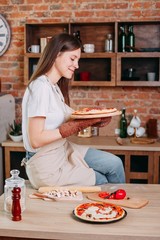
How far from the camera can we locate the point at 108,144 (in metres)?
4.05

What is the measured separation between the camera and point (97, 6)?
4.41m

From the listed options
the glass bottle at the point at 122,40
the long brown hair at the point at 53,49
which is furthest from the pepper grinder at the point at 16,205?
the glass bottle at the point at 122,40

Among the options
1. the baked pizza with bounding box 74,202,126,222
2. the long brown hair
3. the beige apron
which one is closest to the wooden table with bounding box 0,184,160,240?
the baked pizza with bounding box 74,202,126,222

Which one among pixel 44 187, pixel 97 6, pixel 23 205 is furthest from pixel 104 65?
pixel 23 205

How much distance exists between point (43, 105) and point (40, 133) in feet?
0.58

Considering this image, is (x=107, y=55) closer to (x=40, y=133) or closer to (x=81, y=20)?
(x=81, y=20)

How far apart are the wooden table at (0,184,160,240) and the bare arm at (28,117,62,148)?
458 mm

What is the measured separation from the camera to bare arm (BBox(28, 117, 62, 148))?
8.55ft

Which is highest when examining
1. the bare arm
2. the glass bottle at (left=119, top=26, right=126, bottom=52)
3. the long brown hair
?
the glass bottle at (left=119, top=26, right=126, bottom=52)

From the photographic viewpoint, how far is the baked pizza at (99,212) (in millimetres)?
2074

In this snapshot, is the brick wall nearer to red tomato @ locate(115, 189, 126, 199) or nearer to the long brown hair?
the long brown hair

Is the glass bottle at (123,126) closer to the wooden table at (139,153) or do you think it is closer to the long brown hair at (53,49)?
the wooden table at (139,153)

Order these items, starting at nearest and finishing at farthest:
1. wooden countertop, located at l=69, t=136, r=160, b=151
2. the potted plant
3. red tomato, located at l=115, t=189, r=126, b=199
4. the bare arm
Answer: red tomato, located at l=115, t=189, r=126, b=199
the bare arm
wooden countertop, located at l=69, t=136, r=160, b=151
the potted plant

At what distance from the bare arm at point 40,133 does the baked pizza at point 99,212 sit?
536 mm
